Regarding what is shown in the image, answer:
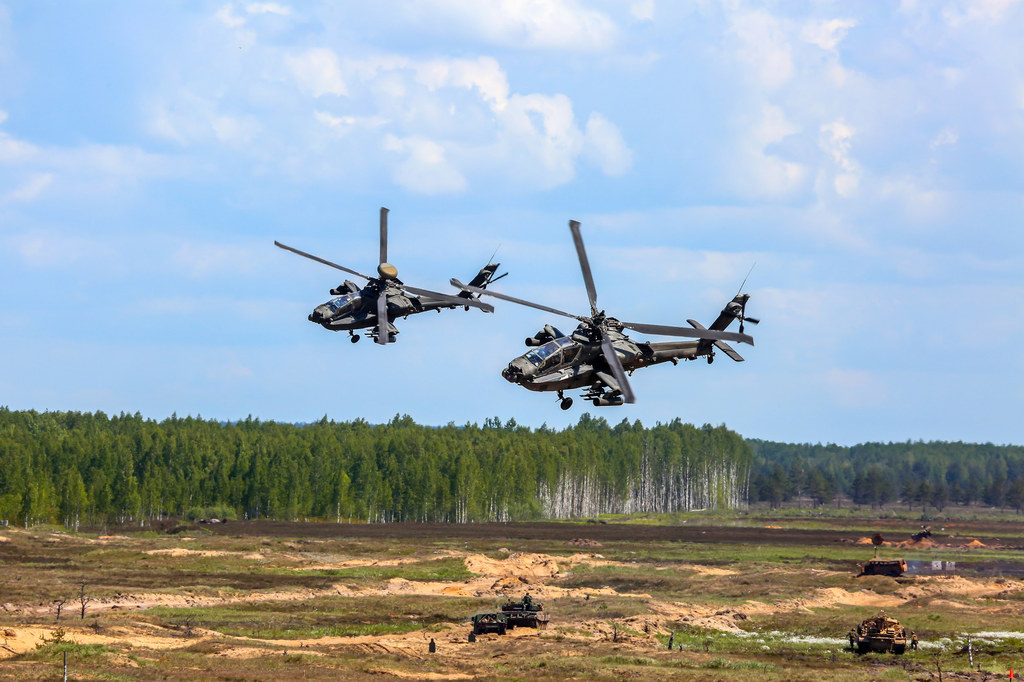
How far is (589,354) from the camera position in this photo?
33.4 metres

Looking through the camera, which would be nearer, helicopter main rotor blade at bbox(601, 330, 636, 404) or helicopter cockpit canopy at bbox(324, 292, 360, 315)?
helicopter main rotor blade at bbox(601, 330, 636, 404)

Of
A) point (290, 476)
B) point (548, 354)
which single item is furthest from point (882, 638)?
point (290, 476)

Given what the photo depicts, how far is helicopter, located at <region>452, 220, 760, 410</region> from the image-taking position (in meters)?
31.7

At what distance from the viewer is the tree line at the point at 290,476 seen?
13312 cm

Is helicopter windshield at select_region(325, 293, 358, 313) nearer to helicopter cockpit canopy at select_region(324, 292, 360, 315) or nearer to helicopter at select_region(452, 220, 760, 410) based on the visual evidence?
helicopter cockpit canopy at select_region(324, 292, 360, 315)

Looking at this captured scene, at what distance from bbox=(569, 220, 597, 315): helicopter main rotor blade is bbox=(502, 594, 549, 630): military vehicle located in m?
28.5

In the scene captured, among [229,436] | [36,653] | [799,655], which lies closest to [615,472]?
[229,436]

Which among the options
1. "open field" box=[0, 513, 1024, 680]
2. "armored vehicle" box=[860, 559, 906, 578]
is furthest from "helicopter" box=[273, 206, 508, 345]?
"armored vehicle" box=[860, 559, 906, 578]

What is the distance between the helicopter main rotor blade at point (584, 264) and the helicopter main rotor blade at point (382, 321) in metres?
8.43

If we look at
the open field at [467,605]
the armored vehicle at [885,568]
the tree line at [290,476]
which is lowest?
the open field at [467,605]

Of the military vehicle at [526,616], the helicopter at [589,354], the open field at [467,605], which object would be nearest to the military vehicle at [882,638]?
the open field at [467,605]

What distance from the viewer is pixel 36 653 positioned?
158ft

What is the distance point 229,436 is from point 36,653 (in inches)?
4849

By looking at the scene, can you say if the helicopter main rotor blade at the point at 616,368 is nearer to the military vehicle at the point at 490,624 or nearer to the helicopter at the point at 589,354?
the helicopter at the point at 589,354
